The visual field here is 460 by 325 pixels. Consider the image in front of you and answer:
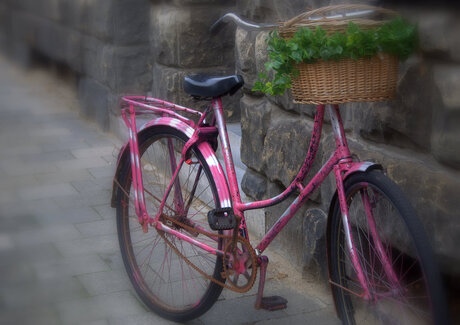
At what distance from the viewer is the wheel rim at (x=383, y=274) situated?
187cm

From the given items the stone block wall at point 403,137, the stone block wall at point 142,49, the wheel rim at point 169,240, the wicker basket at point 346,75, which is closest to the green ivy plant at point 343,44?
the wicker basket at point 346,75

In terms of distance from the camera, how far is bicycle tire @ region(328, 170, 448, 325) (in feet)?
5.45

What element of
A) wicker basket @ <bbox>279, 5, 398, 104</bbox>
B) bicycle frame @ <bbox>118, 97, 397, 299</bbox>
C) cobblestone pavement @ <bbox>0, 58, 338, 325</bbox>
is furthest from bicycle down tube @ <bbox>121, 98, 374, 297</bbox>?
cobblestone pavement @ <bbox>0, 58, 338, 325</bbox>

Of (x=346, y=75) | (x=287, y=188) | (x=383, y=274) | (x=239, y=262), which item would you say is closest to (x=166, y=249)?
(x=239, y=262)

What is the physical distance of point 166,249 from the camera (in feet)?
9.76

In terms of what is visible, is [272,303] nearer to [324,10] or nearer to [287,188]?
[287,188]

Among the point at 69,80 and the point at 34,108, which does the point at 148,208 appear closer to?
the point at 69,80

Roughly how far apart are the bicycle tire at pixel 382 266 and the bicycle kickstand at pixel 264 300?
295 mm

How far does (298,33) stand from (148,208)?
1.23 metres

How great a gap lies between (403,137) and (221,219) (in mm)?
725

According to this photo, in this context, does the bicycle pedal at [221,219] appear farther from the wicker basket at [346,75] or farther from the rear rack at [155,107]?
the wicker basket at [346,75]

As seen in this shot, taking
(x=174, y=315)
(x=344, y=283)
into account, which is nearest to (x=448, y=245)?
(x=344, y=283)

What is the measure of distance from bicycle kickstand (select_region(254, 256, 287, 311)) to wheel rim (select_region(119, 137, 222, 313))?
0.57 ft

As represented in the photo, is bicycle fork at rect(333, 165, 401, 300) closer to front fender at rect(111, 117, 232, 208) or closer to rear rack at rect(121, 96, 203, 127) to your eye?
front fender at rect(111, 117, 232, 208)
